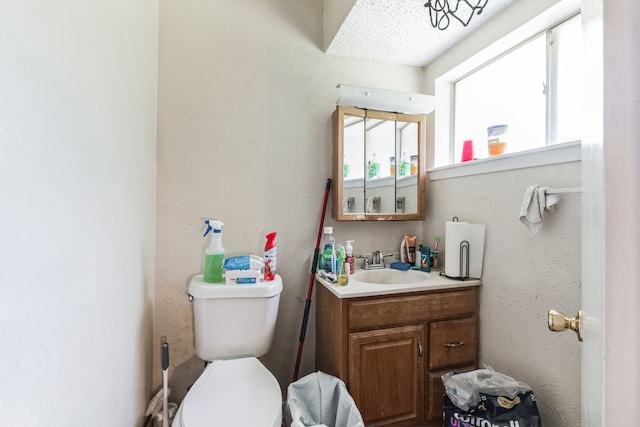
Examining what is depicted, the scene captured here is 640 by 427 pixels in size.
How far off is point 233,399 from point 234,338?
29cm

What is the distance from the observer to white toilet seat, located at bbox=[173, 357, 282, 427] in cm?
89

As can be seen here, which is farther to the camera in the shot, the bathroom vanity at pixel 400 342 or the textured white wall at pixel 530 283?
the bathroom vanity at pixel 400 342

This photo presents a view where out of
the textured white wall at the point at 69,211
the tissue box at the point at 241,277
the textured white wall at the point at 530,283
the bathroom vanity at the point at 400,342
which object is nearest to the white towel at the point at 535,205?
the textured white wall at the point at 530,283

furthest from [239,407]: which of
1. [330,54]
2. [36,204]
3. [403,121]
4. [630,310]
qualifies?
[330,54]

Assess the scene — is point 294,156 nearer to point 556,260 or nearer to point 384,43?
point 384,43

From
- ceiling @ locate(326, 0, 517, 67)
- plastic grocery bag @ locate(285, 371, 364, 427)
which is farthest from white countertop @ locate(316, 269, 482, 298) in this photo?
ceiling @ locate(326, 0, 517, 67)

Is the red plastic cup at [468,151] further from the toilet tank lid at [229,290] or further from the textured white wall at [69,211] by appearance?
the textured white wall at [69,211]

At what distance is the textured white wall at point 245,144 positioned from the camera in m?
1.41

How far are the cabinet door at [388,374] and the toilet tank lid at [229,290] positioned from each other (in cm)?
44

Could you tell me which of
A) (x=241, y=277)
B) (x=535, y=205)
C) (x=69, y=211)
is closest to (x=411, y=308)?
(x=535, y=205)

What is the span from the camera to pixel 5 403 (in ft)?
1.43

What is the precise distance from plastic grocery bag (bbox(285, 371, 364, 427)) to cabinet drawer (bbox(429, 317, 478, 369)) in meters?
0.49

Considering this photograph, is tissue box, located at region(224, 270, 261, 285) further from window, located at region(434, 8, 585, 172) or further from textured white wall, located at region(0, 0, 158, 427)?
window, located at region(434, 8, 585, 172)

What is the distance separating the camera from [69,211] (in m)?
0.63
